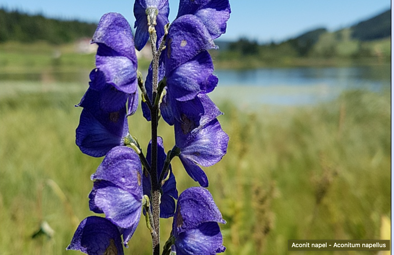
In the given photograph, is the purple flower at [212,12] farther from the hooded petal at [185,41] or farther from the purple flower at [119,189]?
the purple flower at [119,189]

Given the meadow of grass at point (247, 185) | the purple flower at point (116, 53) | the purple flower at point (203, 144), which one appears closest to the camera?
the purple flower at point (116, 53)

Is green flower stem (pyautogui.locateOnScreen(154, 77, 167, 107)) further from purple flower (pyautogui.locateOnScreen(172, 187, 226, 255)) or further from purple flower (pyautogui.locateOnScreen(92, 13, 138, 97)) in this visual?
purple flower (pyautogui.locateOnScreen(172, 187, 226, 255))

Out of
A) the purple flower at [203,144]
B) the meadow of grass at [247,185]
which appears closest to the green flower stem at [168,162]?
the purple flower at [203,144]

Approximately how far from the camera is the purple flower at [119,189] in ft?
1.53

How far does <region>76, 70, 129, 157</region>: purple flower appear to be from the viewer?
1.57 ft

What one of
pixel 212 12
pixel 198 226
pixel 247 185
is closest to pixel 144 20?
pixel 212 12

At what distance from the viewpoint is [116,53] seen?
477 mm

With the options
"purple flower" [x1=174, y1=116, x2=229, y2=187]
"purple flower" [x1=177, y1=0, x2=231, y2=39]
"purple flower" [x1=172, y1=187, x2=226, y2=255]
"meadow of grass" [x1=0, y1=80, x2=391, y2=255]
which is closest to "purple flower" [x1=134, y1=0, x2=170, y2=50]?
"purple flower" [x1=177, y1=0, x2=231, y2=39]

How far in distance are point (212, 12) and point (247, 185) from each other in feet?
6.37

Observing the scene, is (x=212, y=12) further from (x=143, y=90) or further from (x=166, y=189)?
(x=166, y=189)

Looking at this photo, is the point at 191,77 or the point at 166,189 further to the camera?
the point at 166,189

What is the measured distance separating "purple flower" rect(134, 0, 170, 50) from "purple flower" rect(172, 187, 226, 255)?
250 mm

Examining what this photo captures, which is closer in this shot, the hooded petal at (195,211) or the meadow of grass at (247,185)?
the hooded petal at (195,211)

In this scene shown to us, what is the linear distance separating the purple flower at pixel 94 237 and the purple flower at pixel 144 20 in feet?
0.89
